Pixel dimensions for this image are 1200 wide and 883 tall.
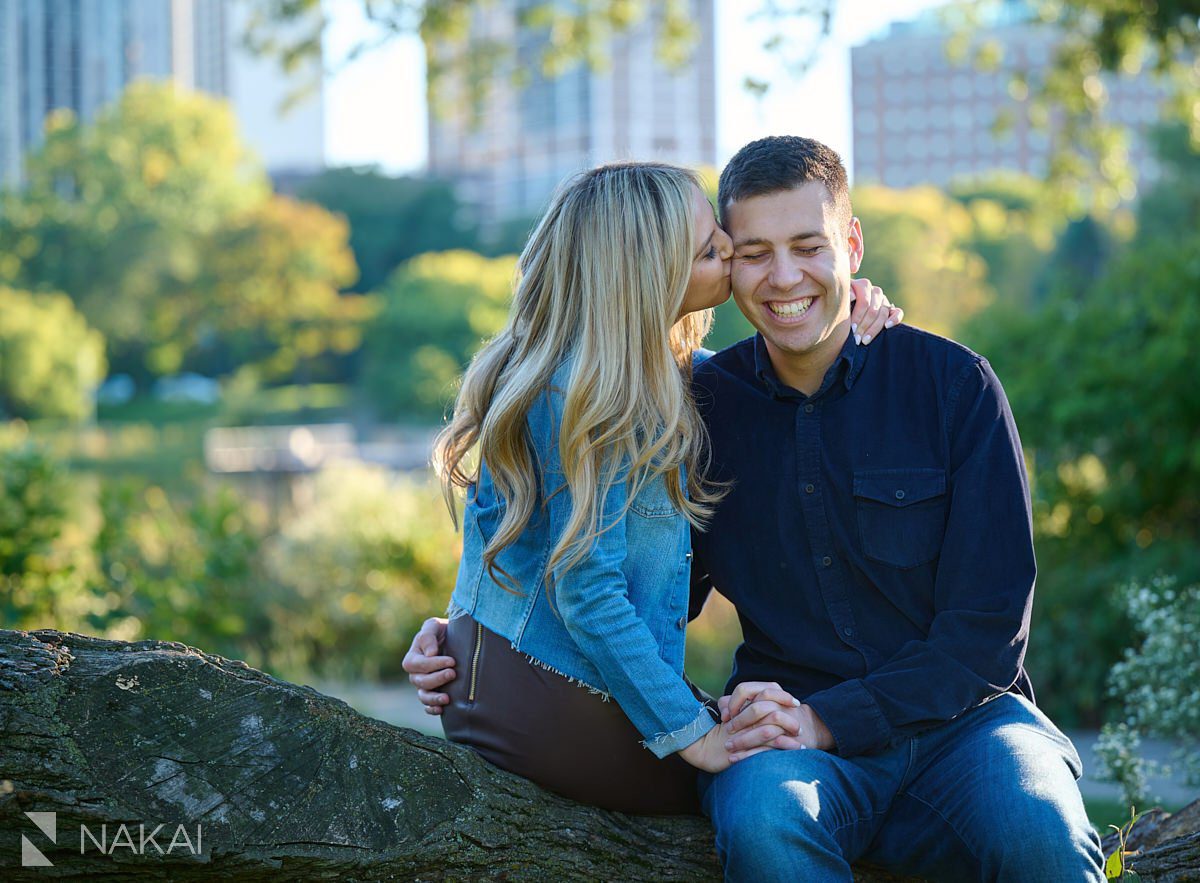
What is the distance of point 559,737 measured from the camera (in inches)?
116

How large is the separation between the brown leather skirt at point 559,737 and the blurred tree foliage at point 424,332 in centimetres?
4638

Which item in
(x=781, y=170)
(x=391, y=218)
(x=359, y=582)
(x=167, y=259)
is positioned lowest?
(x=359, y=582)

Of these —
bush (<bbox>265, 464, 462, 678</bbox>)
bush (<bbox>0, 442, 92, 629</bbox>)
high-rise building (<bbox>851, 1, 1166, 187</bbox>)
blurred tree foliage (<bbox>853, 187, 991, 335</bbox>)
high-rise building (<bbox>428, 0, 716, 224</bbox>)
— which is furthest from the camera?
high-rise building (<bbox>851, 1, 1166, 187</bbox>)

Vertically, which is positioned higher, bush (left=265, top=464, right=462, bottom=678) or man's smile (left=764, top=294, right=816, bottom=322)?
man's smile (left=764, top=294, right=816, bottom=322)

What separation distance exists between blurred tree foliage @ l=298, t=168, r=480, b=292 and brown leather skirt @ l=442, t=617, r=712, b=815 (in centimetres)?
7113

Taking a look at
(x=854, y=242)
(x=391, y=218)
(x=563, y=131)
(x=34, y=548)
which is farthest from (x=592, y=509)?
(x=563, y=131)

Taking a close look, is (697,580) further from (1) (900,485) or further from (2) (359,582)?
(2) (359,582)

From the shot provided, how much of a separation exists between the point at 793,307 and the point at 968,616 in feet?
2.77

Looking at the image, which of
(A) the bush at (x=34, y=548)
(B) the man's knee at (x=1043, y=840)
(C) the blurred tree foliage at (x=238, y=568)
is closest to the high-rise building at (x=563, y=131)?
(C) the blurred tree foliage at (x=238, y=568)

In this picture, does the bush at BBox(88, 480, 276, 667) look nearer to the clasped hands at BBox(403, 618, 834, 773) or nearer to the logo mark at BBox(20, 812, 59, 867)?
the logo mark at BBox(20, 812, 59, 867)

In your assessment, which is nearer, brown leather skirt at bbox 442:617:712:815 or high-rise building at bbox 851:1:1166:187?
brown leather skirt at bbox 442:617:712:815

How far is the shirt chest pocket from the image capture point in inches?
119

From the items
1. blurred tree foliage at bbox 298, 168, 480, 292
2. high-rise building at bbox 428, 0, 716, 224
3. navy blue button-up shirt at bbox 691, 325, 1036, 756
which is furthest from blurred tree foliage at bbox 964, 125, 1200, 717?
high-rise building at bbox 428, 0, 716, 224

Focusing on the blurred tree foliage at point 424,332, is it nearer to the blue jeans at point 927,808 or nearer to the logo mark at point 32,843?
the blue jeans at point 927,808
